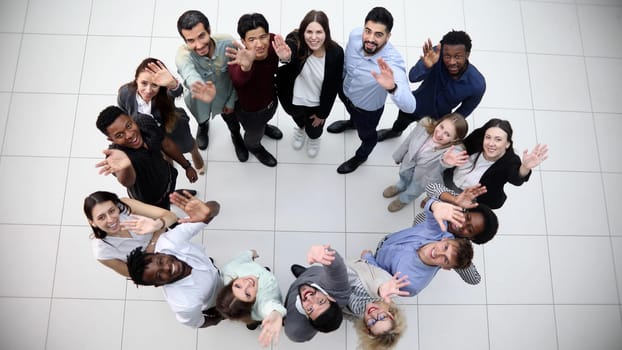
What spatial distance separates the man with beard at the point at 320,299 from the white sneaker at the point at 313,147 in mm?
1307

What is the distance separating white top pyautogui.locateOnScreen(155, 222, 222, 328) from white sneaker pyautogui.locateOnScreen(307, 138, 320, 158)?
133 centimetres

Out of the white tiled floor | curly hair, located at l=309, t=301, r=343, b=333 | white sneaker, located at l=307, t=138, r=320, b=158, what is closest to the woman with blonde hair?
the white tiled floor

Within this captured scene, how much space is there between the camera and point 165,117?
7.92ft

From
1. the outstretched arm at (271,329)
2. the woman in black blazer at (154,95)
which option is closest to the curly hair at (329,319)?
the outstretched arm at (271,329)

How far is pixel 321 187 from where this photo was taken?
3359 mm

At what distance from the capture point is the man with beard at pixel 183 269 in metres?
1.97

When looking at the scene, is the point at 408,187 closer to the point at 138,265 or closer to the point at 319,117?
the point at 319,117

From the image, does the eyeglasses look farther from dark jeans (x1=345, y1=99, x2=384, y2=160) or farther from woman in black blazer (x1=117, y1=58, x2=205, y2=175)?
woman in black blazer (x1=117, y1=58, x2=205, y2=175)

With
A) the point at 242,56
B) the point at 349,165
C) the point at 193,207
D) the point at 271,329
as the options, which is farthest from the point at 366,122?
the point at 271,329

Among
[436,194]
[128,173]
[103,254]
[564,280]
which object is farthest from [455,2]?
[103,254]

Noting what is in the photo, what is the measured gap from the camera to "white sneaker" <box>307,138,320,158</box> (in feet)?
10.7

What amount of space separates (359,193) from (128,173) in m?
1.86

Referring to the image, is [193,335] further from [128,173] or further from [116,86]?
[116,86]

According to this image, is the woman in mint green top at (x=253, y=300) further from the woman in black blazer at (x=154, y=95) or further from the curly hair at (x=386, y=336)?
the woman in black blazer at (x=154, y=95)
